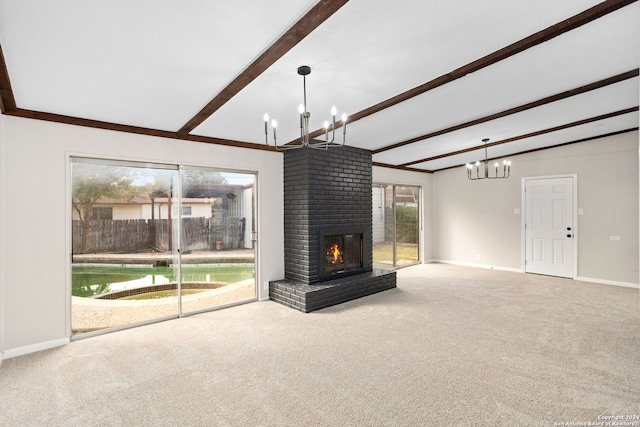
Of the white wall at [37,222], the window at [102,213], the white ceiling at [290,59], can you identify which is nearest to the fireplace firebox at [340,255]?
the white ceiling at [290,59]

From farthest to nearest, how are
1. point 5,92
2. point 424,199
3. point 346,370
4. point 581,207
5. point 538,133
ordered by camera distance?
1. point 424,199
2. point 581,207
3. point 538,133
4. point 346,370
5. point 5,92

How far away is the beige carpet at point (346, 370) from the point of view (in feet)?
7.09

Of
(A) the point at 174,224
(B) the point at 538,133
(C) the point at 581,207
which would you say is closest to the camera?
(A) the point at 174,224

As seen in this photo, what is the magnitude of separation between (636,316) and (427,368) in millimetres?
3233

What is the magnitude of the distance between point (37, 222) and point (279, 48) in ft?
9.58

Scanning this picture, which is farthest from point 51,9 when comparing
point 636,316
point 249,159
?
point 636,316

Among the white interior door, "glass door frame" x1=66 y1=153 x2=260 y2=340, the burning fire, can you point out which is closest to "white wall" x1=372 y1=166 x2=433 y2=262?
the white interior door

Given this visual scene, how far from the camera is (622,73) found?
325 cm

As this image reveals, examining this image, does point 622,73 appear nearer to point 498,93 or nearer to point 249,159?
point 498,93

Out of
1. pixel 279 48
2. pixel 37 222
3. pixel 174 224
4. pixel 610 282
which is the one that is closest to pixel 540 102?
pixel 279 48

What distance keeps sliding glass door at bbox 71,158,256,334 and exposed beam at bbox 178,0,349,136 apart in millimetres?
1309

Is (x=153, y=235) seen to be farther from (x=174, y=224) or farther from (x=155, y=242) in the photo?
(x=174, y=224)

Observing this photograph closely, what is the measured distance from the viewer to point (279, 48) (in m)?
2.23

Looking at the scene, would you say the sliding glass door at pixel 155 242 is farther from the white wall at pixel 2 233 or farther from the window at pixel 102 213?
the white wall at pixel 2 233
